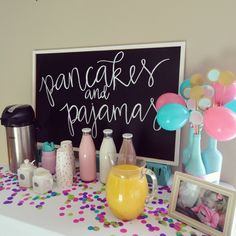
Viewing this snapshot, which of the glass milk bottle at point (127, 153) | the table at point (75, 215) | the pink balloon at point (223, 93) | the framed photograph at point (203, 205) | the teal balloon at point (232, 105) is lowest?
the table at point (75, 215)

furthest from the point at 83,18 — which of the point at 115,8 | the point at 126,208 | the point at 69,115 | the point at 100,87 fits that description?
the point at 126,208

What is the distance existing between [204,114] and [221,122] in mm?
82

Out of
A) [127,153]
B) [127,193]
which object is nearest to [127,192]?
[127,193]

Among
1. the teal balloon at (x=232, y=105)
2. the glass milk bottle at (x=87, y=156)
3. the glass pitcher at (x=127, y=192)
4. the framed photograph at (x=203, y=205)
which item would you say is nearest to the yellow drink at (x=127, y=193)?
the glass pitcher at (x=127, y=192)

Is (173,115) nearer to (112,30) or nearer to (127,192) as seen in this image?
(127,192)

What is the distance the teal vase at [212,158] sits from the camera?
2.98 ft

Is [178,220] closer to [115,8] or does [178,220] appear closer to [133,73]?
[133,73]

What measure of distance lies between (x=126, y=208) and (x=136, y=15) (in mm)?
756

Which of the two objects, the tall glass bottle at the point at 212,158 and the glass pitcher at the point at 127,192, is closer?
the glass pitcher at the point at 127,192

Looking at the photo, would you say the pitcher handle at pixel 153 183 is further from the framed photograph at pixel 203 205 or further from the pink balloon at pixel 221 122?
the pink balloon at pixel 221 122

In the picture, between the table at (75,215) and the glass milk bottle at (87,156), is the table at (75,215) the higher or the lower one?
the lower one

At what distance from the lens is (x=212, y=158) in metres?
0.91

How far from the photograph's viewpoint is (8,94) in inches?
56.9

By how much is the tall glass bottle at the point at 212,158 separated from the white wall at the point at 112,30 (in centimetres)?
10
